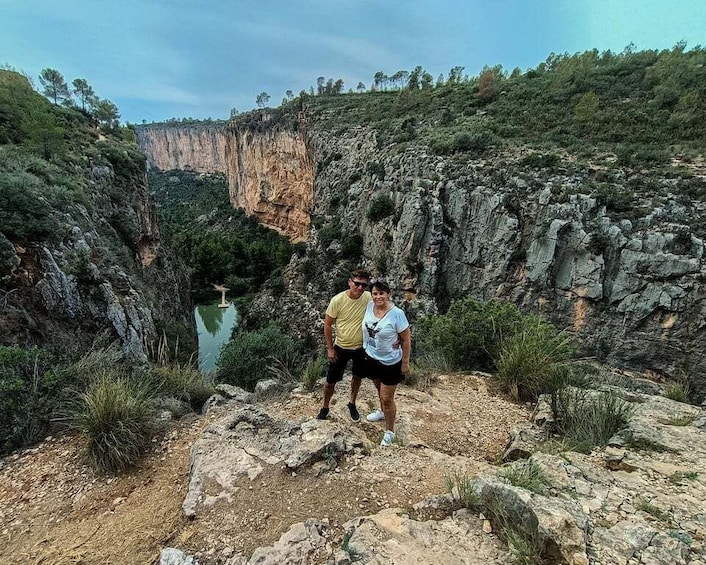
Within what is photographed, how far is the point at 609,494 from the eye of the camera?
2193 mm

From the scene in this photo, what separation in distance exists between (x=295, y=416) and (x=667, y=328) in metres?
13.0

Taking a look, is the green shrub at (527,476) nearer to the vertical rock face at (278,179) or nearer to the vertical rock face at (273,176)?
the vertical rock face at (273,176)

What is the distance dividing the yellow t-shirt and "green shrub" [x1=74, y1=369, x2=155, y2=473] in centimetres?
189

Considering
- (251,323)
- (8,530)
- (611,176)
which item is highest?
(611,176)

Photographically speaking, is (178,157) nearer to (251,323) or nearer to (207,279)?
(207,279)

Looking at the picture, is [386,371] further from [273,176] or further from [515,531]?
[273,176]

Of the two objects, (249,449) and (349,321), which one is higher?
(349,321)

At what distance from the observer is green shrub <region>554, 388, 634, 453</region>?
304 centimetres

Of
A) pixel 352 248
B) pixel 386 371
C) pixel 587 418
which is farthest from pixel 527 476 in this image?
pixel 352 248

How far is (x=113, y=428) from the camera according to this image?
2986 millimetres

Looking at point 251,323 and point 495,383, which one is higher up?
point 495,383

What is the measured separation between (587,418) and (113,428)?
13.5 ft

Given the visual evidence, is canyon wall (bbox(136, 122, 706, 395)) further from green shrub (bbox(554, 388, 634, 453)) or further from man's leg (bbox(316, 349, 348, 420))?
man's leg (bbox(316, 349, 348, 420))

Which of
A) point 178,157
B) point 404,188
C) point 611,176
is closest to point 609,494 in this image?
point 611,176
